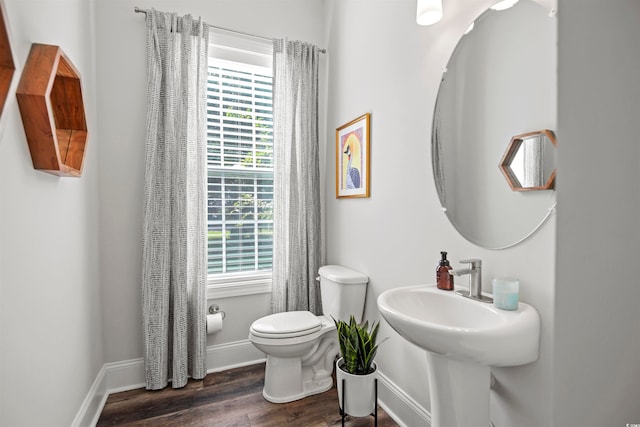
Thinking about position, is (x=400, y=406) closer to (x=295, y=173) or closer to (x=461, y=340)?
(x=461, y=340)

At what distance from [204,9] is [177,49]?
375mm

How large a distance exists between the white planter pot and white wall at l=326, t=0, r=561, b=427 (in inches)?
8.0

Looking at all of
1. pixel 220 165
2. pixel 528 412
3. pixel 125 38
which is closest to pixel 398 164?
pixel 528 412

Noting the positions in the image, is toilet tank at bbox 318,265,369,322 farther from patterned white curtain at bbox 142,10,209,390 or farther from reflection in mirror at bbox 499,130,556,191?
reflection in mirror at bbox 499,130,556,191

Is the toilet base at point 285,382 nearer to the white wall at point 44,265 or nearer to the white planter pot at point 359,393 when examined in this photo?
the white planter pot at point 359,393

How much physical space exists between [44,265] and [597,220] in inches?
61.5

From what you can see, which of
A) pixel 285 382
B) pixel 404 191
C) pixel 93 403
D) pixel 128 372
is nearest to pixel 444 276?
pixel 404 191

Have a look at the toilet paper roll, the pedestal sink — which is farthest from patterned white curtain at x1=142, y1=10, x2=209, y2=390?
the pedestal sink

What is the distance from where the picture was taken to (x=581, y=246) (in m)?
0.37

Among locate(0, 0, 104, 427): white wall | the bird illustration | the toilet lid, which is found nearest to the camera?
locate(0, 0, 104, 427): white wall

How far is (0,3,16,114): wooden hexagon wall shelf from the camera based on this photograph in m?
0.75

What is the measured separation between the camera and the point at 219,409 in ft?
5.75

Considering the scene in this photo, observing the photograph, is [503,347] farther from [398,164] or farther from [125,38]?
[125,38]

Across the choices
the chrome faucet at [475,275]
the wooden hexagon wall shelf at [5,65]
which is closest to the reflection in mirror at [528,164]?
the chrome faucet at [475,275]
